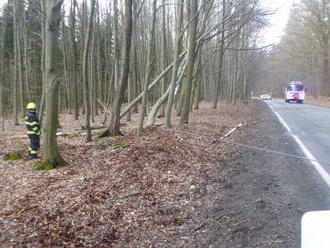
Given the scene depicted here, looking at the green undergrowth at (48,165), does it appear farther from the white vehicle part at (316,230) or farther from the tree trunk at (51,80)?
the white vehicle part at (316,230)

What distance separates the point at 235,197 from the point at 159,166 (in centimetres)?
231

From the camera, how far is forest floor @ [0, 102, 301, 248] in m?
3.70

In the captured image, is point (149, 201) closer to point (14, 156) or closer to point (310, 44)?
point (14, 156)

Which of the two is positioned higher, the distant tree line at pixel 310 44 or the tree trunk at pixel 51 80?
the distant tree line at pixel 310 44

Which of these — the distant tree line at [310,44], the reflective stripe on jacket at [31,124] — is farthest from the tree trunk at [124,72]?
the distant tree line at [310,44]

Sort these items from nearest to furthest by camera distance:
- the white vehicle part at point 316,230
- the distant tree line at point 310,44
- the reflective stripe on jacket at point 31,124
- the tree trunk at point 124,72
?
the white vehicle part at point 316,230, the reflective stripe on jacket at point 31,124, the tree trunk at point 124,72, the distant tree line at point 310,44

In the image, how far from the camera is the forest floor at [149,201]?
3699 mm

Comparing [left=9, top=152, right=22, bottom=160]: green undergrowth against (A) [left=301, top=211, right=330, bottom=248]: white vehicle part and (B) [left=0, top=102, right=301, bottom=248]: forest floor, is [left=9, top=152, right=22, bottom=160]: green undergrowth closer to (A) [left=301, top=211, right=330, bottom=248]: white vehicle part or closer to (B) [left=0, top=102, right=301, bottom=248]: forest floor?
(B) [left=0, top=102, right=301, bottom=248]: forest floor

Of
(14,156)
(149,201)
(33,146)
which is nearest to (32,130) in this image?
(33,146)

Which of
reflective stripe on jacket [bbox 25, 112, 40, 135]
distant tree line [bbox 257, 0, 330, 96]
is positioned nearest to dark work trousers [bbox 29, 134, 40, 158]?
reflective stripe on jacket [bbox 25, 112, 40, 135]

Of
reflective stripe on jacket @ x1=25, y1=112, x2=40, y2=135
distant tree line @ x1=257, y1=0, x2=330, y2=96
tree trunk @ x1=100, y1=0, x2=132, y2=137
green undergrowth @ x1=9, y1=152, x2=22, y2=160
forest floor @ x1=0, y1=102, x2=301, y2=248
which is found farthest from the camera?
distant tree line @ x1=257, y1=0, x2=330, y2=96

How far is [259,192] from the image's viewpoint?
4785 millimetres

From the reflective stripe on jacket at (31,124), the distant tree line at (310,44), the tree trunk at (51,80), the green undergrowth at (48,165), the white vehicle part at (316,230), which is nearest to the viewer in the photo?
the white vehicle part at (316,230)

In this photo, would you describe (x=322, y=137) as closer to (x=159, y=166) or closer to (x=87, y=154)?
(x=159, y=166)
